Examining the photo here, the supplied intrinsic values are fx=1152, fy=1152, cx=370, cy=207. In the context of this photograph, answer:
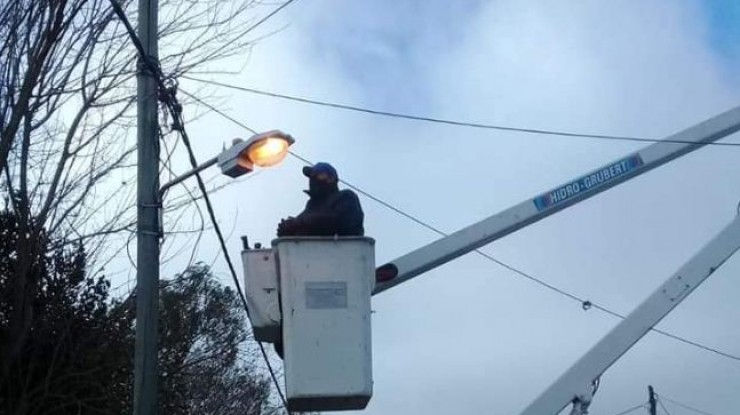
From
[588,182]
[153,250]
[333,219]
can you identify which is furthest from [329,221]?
[588,182]

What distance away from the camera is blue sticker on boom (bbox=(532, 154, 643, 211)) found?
829 cm

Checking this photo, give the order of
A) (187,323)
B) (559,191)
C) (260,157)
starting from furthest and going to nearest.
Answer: (187,323) → (559,191) → (260,157)

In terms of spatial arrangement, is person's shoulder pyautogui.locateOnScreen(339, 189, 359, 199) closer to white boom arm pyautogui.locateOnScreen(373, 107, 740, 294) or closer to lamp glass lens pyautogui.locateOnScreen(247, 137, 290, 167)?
lamp glass lens pyautogui.locateOnScreen(247, 137, 290, 167)

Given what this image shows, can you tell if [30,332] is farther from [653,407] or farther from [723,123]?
[653,407]

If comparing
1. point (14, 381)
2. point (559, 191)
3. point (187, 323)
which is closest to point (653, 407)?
point (187, 323)

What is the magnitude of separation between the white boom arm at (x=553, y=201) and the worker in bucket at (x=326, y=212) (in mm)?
1127

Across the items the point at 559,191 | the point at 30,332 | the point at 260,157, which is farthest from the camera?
the point at 30,332

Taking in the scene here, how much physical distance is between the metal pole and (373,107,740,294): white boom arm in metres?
1.50

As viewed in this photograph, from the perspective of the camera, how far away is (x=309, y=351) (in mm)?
5949

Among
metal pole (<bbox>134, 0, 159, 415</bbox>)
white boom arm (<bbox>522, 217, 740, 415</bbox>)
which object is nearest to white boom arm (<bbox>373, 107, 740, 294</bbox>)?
white boom arm (<bbox>522, 217, 740, 415</bbox>)

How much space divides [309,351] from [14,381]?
7.84 metres

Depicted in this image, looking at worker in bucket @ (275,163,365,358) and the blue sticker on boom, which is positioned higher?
the blue sticker on boom

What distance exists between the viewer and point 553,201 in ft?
27.2

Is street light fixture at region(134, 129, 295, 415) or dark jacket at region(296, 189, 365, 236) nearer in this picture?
dark jacket at region(296, 189, 365, 236)
